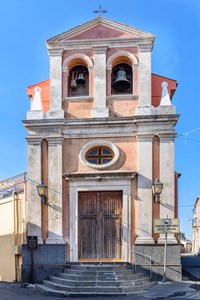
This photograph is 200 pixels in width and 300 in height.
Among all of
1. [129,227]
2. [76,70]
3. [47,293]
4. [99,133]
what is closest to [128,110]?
Result: [99,133]

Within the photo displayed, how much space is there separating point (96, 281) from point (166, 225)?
100 inches

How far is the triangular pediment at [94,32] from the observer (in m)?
13.8

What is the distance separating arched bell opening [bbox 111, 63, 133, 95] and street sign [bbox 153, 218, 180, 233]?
4311 millimetres

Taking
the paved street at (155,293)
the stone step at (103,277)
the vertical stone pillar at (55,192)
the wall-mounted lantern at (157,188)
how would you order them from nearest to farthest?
the paved street at (155,293) < the stone step at (103,277) < the wall-mounted lantern at (157,188) < the vertical stone pillar at (55,192)

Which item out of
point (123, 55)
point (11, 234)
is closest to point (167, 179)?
point (123, 55)

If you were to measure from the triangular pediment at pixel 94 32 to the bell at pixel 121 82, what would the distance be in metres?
1.21

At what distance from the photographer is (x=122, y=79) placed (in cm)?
1354

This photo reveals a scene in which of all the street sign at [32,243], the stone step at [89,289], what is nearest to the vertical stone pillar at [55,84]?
the street sign at [32,243]

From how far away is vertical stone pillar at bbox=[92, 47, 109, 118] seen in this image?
13.4m

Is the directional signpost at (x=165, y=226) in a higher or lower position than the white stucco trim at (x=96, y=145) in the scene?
lower

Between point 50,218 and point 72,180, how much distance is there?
1354 millimetres

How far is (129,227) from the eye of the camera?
42.0ft

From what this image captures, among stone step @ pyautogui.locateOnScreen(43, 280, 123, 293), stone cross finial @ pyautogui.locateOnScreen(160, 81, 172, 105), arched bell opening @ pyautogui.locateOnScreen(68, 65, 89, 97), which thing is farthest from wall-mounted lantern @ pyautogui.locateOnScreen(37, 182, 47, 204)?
stone cross finial @ pyautogui.locateOnScreen(160, 81, 172, 105)

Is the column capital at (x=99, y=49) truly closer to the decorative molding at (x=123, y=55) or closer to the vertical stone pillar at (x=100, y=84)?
the vertical stone pillar at (x=100, y=84)
